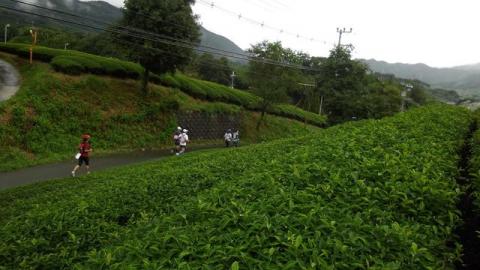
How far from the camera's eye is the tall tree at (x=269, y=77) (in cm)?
3838

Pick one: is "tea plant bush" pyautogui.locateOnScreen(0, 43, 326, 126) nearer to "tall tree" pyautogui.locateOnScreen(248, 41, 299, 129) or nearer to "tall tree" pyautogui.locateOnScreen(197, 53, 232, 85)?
"tall tree" pyautogui.locateOnScreen(248, 41, 299, 129)

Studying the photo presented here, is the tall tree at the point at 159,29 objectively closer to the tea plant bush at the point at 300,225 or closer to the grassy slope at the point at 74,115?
the grassy slope at the point at 74,115

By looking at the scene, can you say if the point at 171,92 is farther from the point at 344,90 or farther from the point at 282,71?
the point at 344,90

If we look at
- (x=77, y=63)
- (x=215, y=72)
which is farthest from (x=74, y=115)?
(x=215, y=72)

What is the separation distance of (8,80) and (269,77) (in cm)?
2195

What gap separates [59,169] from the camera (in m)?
18.0

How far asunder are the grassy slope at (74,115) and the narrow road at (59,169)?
701 mm

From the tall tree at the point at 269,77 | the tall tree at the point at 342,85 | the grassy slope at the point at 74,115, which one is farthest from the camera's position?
the tall tree at the point at 342,85

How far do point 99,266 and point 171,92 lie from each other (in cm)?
2837

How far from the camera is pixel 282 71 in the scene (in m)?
39.5

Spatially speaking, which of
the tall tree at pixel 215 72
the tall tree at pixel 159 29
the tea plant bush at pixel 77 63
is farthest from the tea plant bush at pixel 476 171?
the tall tree at pixel 215 72

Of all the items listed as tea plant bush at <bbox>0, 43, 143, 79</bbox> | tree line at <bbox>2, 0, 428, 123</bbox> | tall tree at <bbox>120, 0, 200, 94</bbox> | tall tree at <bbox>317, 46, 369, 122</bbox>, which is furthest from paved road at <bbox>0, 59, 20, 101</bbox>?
tall tree at <bbox>317, 46, 369, 122</bbox>

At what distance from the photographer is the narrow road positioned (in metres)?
15.7

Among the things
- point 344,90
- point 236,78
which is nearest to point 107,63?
point 344,90
